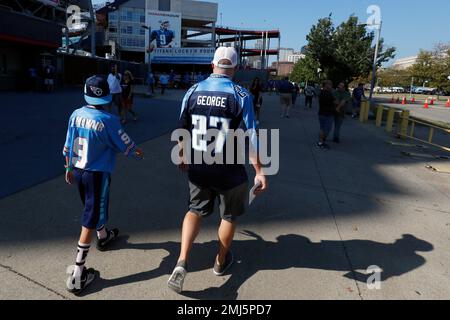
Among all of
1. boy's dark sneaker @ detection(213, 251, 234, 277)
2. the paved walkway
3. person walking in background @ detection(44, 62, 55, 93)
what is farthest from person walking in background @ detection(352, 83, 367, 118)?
boy's dark sneaker @ detection(213, 251, 234, 277)

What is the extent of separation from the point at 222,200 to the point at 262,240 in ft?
3.85

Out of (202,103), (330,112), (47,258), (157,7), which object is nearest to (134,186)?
(47,258)

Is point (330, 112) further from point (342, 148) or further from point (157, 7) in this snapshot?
point (157, 7)

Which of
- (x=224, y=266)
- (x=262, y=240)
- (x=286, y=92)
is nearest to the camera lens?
(x=224, y=266)

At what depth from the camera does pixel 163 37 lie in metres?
59.9

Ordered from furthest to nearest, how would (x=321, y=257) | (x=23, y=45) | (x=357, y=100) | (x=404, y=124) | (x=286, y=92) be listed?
(x=23, y=45)
(x=357, y=100)
(x=286, y=92)
(x=404, y=124)
(x=321, y=257)

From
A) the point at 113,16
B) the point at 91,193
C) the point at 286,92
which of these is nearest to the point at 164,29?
the point at 113,16

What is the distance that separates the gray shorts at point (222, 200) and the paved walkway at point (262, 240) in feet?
2.03

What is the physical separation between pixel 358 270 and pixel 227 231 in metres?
1.36

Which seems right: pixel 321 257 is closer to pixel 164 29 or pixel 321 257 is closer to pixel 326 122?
pixel 326 122

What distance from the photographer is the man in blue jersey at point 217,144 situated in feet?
9.32

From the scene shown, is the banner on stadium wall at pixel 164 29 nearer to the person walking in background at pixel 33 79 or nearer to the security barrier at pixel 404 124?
the person walking in background at pixel 33 79

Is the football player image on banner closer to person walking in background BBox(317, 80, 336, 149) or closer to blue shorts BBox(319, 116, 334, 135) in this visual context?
person walking in background BBox(317, 80, 336, 149)
